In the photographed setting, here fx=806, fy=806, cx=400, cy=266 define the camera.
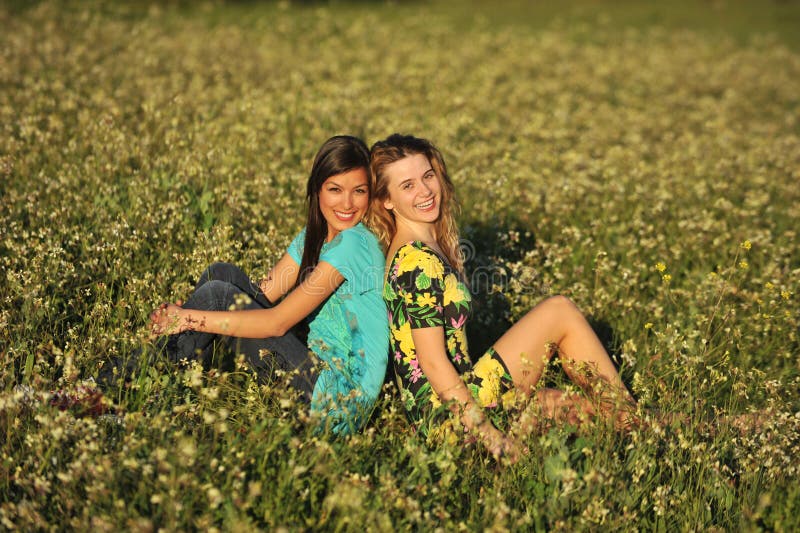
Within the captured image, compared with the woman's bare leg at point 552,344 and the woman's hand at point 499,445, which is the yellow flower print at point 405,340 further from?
the woman's hand at point 499,445

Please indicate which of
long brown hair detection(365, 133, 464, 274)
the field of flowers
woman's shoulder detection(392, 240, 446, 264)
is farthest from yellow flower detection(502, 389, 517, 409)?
long brown hair detection(365, 133, 464, 274)

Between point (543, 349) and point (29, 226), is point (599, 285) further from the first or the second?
point (29, 226)

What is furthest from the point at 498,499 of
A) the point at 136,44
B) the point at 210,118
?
the point at 136,44

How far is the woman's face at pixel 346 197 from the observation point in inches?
210

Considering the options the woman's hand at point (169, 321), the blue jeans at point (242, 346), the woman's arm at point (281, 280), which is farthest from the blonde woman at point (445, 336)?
the woman's hand at point (169, 321)

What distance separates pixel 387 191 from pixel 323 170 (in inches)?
17.7

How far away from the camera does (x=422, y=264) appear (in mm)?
4840

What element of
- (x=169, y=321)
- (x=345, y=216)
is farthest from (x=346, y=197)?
(x=169, y=321)

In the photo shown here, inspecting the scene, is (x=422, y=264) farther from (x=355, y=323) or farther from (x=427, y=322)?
(x=355, y=323)

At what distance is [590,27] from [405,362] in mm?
23540

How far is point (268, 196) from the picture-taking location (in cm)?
761

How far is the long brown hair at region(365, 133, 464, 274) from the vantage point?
17.3ft

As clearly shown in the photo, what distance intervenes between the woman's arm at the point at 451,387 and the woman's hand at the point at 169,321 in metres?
1.36

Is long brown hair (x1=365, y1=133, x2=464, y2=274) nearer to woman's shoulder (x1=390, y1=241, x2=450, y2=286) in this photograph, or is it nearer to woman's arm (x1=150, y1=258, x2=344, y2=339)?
woman's shoulder (x1=390, y1=241, x2=450, y2=286)
